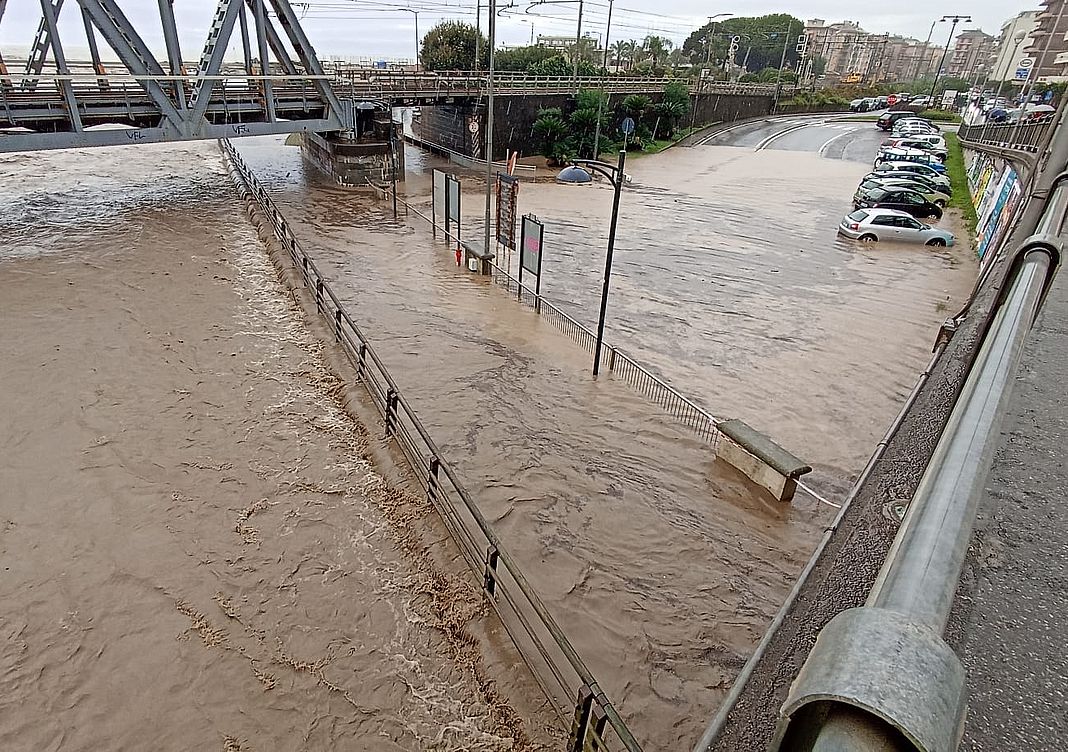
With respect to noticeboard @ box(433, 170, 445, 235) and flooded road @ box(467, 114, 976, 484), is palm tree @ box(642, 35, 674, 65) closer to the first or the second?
flooded road @ box(467, 114, 976, 484)

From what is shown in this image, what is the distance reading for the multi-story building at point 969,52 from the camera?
169750 mm

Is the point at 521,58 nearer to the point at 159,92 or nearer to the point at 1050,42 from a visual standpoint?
the point at 159,92

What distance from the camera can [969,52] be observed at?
175 m

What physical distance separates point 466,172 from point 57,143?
2020 cm

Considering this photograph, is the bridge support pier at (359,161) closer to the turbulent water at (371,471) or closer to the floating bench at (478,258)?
the turbulent water at (371,471)

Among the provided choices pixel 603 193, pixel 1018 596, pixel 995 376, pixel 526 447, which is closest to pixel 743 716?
pixel 1018 596

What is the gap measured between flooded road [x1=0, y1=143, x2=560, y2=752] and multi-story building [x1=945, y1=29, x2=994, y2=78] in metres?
207

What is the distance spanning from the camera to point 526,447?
9.71m

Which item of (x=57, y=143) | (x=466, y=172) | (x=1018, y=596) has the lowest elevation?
(x=466, y=172)

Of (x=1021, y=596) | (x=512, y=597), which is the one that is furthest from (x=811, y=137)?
(x=1021, y=596)

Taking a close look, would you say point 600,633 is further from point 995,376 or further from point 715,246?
point 715,246

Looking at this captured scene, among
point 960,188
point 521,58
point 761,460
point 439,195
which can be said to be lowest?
point 761,460

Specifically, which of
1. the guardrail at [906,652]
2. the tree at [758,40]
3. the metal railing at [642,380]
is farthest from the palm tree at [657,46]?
the guardrail at [906,652]

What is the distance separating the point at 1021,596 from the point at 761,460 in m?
7.70
